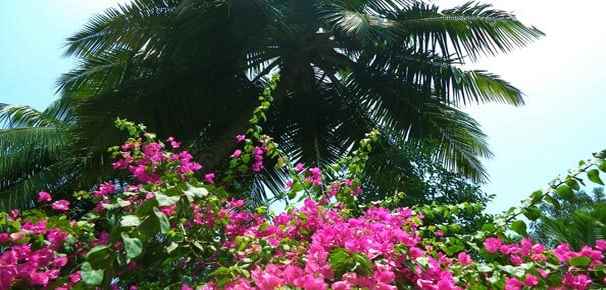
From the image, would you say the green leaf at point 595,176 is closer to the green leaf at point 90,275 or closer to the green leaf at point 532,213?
the green leaf at point 532,213

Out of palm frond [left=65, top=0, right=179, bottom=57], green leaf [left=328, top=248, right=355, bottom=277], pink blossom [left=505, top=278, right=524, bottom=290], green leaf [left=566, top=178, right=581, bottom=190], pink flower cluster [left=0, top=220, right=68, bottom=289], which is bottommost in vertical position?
pink flower cluster [left=0, top=220, right=68, bottom=289]

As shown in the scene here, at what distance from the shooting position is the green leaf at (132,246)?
80.0 inches

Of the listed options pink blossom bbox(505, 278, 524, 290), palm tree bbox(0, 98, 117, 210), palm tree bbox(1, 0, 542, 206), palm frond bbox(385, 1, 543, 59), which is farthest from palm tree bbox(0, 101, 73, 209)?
pink blossom bbox(505, 278, 524, 290)

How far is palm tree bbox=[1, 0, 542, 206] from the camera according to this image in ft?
26.2

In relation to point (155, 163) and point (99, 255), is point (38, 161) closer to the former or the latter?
point (155, 163)

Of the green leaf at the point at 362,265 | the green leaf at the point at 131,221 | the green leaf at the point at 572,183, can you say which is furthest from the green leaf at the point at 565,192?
the green leaf at the point at 131,221

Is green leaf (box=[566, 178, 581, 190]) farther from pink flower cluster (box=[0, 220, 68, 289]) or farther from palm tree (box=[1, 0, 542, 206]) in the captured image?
palm tree (box=[1, 0, 542, 206])

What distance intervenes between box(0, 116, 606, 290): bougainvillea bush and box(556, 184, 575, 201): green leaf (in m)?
0.03

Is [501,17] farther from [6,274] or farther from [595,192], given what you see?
[595,192]

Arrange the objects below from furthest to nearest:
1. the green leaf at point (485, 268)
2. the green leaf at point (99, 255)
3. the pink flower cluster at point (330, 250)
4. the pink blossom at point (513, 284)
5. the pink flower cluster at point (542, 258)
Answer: the green leaf at point (485, 268) < the pink flower cluster at point (542, 258) < the pink blossom at point (513, 284) < the green leaf at point (99, 255) < the pink flower cluster at point (330, 250)

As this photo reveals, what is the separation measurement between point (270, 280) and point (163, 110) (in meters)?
6.42

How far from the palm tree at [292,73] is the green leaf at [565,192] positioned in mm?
4887

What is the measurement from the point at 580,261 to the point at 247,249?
1.31 m

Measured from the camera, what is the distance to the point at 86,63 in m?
9.05
